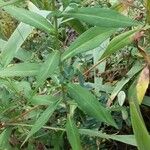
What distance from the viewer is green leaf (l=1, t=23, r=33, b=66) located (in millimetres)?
1318

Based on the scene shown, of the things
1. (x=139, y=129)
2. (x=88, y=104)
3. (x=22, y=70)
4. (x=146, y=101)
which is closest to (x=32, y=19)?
(x=22, y=70)

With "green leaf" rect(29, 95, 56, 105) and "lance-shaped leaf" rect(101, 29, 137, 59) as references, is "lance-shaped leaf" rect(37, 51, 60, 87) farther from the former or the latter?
"lance-shaped leaf" rect(101, 29, 137, 59)

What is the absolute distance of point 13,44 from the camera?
1424 millimetres

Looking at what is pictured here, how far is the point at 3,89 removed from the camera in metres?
1.47

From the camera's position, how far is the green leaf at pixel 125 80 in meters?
1.52

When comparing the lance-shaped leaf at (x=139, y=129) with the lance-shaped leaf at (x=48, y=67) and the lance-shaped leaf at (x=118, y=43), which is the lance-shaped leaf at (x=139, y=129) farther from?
the lance-shaped leaf at (x=118, y=43)

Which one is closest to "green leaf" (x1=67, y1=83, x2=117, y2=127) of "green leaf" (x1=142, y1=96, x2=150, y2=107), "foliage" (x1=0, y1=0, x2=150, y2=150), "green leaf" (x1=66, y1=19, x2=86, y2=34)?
"foliage" (x1=0, y1=0, x2=150, y2=150)

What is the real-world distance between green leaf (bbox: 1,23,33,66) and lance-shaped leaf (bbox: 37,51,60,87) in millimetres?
222

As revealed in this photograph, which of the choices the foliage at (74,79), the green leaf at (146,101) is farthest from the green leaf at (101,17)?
the green leaf at (146,101)

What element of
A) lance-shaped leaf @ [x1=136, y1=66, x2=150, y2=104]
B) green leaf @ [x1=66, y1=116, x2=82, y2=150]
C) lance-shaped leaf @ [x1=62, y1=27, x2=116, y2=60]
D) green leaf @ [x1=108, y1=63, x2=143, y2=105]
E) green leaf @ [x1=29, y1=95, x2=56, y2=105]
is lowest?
green leaf @ [x1=108, y1=63, x2=143, y2=105]

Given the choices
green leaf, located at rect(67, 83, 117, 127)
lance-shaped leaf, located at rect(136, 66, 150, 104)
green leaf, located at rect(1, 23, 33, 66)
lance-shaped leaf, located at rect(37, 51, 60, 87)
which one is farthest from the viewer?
lance-shaped leaf, located at rect(136, 66, 150, 104)

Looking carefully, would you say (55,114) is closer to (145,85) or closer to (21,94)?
(21,94)

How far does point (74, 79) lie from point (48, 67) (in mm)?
506

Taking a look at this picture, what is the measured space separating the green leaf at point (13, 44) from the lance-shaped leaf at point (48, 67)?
0.22m
